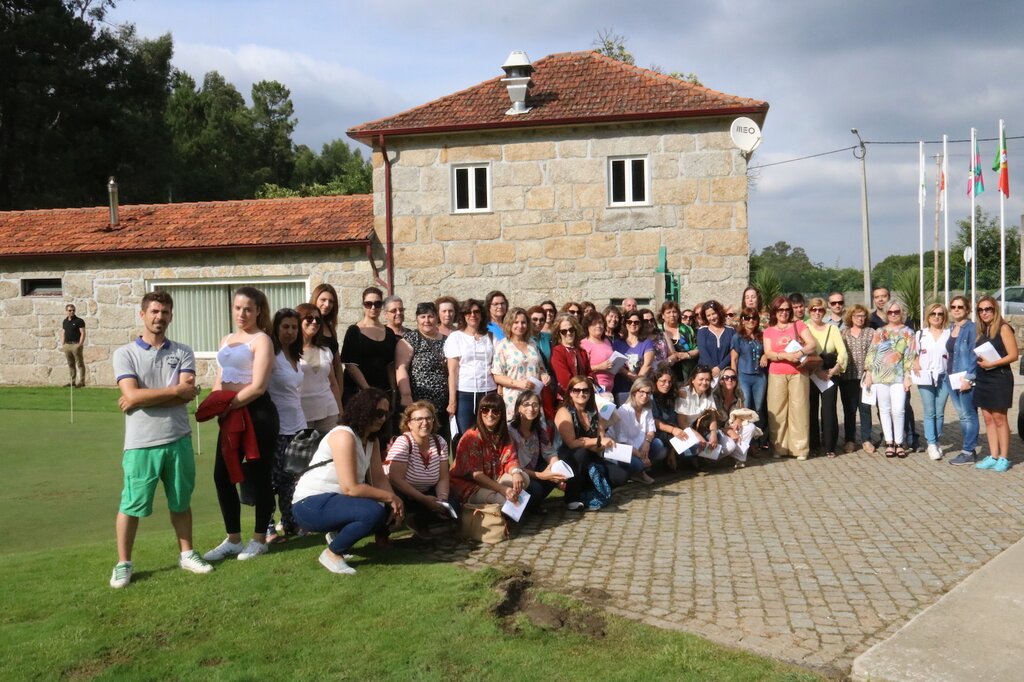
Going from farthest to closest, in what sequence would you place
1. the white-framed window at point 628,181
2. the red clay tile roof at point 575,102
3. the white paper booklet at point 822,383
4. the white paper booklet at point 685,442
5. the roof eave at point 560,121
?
the white-framed window at point 628,181, the red clay tile roof at point 575,102, the roof eave at point 560,121, the white paper booklet at point 822,383, the white paper booklet at point 685,442

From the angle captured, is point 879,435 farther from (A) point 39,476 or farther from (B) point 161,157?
(B) point 161,157

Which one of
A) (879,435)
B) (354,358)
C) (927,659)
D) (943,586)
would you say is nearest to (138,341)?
(354,358)

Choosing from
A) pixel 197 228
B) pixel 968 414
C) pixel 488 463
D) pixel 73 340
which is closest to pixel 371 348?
pixel 488 463

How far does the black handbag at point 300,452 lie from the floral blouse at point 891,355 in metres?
6.84

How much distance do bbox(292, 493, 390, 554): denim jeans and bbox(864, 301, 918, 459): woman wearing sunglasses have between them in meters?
6.65

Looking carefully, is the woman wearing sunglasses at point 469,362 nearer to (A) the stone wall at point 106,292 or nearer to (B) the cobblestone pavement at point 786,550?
(B) the cobblestone pavement at point 786,550

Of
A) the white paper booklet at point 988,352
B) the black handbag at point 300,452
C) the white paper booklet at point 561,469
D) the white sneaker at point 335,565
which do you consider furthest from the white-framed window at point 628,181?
the white sneaker at point 335,565

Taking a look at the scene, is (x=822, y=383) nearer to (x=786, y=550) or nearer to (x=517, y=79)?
(x=786, y=550)

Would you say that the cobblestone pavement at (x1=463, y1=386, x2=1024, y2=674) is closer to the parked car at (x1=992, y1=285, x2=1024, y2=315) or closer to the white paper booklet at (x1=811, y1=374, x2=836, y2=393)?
the white paper booklet at (x1=811, y1=374, x2=836, y2=393)

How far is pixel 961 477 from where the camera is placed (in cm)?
921

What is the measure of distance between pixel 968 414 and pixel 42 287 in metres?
18.6

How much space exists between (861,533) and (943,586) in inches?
52.0

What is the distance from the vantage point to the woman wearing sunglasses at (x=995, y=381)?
9531mm

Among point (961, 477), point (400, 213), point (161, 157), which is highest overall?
point (161, 157)
